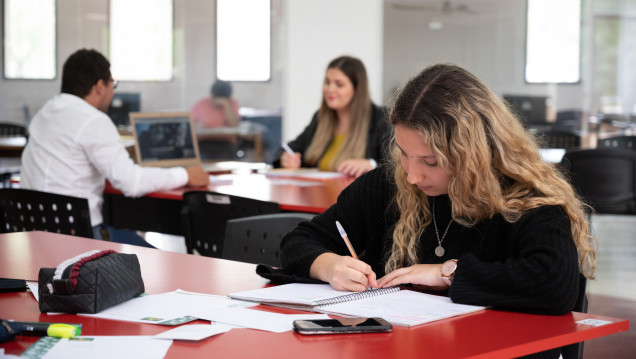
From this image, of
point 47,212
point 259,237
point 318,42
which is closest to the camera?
point 259,237

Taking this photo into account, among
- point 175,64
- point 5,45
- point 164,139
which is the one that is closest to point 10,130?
point 5,45

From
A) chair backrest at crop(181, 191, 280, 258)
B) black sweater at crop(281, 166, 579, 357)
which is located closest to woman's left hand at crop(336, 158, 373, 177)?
chair backrest at crop(181, 191, 280, 258)

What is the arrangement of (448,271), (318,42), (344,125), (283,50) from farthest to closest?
(283,50), (318,42), (344,125), (448,271)

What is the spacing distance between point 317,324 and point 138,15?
7316 mm

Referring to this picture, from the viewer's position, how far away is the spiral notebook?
61.4 inches

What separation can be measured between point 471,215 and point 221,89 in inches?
263

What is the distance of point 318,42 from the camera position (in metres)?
7.64

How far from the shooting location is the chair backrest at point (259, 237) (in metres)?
2.48

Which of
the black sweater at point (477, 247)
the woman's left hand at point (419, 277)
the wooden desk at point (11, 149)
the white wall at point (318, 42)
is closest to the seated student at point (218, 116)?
the white wall at point (318, 42)

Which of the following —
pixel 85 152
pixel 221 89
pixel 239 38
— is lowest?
pixel 85 152

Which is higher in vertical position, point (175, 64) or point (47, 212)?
point (175, 64)

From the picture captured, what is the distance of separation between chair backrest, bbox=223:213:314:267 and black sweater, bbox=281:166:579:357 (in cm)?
34

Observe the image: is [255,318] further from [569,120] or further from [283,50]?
[569,120]

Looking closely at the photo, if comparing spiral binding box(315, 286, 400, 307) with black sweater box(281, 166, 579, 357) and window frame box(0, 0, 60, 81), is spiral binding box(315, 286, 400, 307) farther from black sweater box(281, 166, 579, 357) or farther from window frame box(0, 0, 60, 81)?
window frame box(0, 0, 60, 81)
